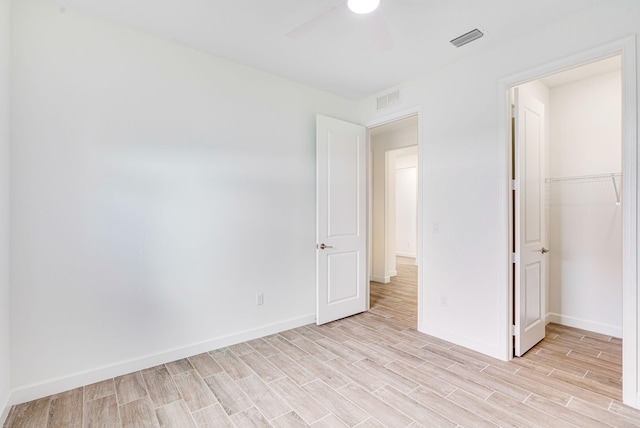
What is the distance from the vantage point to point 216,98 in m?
2.87

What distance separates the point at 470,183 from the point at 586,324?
2152 mm

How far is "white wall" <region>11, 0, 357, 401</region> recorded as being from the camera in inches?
→ 82.1

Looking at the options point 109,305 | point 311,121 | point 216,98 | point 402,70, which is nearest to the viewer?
point 109,305

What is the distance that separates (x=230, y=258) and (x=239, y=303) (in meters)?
0.46

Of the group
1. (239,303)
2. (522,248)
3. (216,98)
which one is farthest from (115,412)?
(522,248)

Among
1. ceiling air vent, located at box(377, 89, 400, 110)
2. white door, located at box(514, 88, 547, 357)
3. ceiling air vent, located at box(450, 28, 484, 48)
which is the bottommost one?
white door, located at box(514, 88, 547, 357)

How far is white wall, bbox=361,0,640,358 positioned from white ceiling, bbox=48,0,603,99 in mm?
154

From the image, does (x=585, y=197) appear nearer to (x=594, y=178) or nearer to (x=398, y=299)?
(x=594, y=178)

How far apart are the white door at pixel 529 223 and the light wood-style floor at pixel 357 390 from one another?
252 mm

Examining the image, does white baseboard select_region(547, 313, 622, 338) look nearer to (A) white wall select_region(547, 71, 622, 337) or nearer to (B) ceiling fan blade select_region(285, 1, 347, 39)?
(A) white wall select_region(547, 71, 622, 337)

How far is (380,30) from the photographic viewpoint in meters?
1.88

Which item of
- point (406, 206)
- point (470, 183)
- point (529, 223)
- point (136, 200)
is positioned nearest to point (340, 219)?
point (470, 183)

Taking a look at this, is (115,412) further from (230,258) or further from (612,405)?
(612,405)

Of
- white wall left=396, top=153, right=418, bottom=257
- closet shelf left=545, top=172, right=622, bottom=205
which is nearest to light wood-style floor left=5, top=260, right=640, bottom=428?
closet shelf left=545, top=172, right=622, bottom=205
